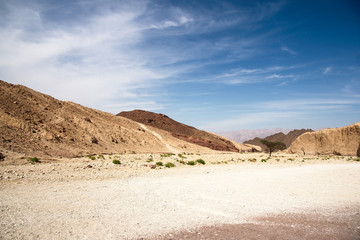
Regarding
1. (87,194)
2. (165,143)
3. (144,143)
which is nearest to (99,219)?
Answer: (87,194)

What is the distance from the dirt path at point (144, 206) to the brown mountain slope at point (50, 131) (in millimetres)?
15669

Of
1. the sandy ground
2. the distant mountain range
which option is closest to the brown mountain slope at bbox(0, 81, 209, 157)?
the distant mountain range

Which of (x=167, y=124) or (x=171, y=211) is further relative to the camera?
(x=167, y=124)

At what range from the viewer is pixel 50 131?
2917cm

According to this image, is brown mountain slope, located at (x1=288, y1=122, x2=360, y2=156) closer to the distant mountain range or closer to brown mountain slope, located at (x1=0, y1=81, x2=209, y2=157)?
the distant mountain range

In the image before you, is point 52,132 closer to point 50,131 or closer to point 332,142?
point 50,131

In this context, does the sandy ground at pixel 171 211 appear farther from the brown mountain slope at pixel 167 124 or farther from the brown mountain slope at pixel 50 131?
the brown mountain slope at pixel 167 124

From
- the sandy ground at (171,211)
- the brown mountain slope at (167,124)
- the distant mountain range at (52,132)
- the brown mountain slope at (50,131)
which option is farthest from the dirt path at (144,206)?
the brown mountain slope at (167,124)

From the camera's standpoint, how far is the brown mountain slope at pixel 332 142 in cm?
3137

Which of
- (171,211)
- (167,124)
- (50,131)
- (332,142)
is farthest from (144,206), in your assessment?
(167,124)

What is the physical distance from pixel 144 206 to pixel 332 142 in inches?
1420

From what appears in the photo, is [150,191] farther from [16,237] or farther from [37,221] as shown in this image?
[16,237]

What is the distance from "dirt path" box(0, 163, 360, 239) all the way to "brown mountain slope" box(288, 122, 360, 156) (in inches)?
1052

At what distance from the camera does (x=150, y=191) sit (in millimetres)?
8492
